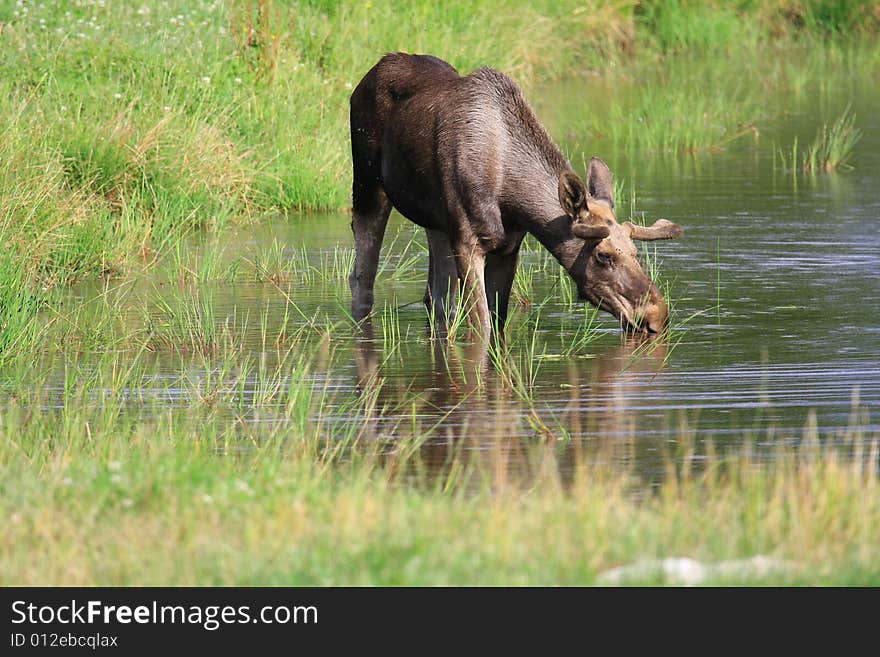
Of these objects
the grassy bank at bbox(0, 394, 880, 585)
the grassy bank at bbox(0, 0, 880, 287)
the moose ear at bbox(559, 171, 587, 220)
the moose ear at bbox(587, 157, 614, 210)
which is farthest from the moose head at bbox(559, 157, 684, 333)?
the grassy bank at bbox(0, 0, 880, 287)

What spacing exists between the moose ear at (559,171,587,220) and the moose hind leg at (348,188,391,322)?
2.05 meters

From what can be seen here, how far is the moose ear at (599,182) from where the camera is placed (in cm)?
1019

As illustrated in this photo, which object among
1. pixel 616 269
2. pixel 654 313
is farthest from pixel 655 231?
pixel 654 313

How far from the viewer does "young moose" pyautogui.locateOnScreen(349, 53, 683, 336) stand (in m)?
9.93

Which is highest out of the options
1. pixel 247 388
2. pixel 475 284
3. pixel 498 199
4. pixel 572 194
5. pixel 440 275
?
pixel 572 194

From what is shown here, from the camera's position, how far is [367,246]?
454 inches

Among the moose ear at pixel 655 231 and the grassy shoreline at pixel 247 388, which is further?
the moose ear at pixel 655 231

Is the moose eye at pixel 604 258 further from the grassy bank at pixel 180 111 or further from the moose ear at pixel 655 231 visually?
the grassy bank at pixel 180 111

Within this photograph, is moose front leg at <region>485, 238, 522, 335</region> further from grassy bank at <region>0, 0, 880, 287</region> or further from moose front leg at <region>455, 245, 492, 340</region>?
grassy bank at <region>0, 0, 880, 287</region>

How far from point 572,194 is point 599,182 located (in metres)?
0.52

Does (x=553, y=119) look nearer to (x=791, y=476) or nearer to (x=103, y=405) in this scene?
(x=103, y=405)

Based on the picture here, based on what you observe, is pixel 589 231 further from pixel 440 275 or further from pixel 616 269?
pixel 440 275

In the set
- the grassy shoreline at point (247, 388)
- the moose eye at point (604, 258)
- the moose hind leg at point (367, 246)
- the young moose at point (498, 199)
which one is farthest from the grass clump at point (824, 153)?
the moose eye at point (604, 258)

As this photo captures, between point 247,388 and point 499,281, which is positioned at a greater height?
point 499,281
